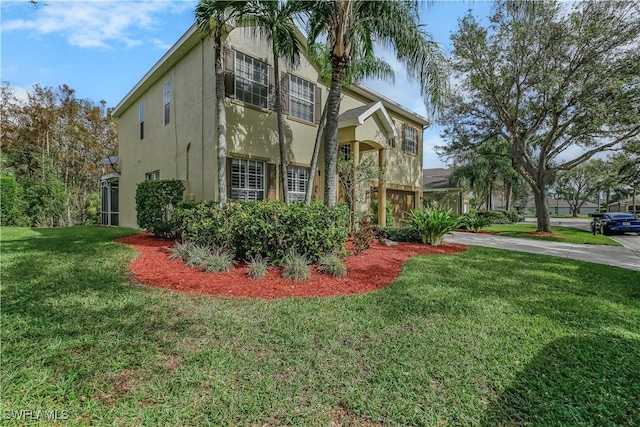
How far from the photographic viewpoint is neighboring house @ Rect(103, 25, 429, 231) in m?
10.0

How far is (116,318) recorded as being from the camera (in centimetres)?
401

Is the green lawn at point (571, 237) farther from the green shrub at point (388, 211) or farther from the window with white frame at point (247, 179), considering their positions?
the window with white frame at point (247, 179)

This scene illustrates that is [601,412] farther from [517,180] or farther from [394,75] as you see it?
[517,180]

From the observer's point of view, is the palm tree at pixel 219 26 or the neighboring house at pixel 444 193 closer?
the palm tree at pixel 219 26

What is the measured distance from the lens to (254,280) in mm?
6016

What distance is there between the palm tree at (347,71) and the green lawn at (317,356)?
5.99 meters

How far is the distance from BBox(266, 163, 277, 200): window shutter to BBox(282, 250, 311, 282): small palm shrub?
485 centimetres

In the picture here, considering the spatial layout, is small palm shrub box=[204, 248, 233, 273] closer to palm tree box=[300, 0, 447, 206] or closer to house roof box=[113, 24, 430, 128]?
palm tree box=[300, 0, 447, 206]

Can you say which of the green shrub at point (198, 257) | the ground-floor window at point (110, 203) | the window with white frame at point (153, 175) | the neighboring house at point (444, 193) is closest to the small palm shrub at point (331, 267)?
the green shrub at point (198, 257)

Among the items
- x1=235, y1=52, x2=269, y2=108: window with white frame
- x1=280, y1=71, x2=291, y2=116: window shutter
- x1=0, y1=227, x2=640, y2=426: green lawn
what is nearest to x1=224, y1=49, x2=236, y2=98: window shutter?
x1=235, y1=52, x2=269, y2=108: window with white frame

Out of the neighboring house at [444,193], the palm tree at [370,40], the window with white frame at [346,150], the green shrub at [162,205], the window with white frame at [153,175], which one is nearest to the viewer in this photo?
the palm tree at [370,40]

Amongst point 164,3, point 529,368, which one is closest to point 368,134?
point 164,3

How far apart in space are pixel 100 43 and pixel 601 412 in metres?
11.7

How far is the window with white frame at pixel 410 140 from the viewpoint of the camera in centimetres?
1850
